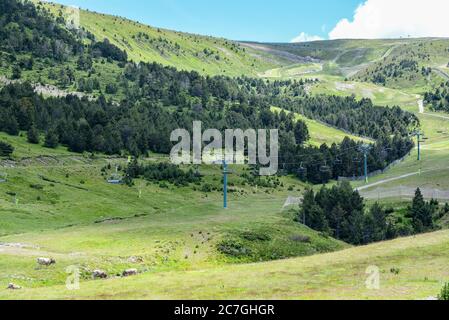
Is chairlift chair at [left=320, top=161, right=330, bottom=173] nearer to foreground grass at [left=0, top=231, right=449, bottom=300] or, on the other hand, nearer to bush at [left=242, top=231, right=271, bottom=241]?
bush at [left=242, top=231, right=271, bottom=241]

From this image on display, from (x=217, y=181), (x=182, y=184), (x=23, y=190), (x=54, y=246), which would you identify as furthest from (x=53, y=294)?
(x=217, y=181)

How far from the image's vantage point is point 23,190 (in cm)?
11244

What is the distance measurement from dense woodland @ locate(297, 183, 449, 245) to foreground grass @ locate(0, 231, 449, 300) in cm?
5181

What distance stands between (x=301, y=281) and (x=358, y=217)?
2713 inches

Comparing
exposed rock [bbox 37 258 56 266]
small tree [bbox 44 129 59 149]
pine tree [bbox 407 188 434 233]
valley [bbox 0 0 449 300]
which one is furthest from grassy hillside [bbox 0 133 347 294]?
pine tree [bbox 407 188 434 233]

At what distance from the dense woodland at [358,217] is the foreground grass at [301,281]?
51.8 meters

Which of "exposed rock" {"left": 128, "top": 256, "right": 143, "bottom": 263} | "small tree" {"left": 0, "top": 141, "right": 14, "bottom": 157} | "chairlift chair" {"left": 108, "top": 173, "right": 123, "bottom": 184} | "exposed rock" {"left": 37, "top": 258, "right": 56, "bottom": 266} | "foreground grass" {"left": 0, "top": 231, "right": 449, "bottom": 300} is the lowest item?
"chairlift chair" {"left": 108, "top": 173, "right": 123, "bottom": 184}

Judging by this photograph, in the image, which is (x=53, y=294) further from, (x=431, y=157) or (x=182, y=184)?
(x=431, y=157)

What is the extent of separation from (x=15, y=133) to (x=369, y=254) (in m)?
147

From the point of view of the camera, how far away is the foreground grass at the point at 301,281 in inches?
1190

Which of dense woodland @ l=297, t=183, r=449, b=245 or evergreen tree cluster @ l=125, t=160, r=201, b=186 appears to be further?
evergreen tree cluster @ l=125, t=160, r=201, b=186

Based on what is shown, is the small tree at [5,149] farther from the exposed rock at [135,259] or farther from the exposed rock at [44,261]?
the exposed rock at [44,261]

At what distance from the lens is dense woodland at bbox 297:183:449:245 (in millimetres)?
96438

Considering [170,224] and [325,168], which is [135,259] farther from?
[325,168]
